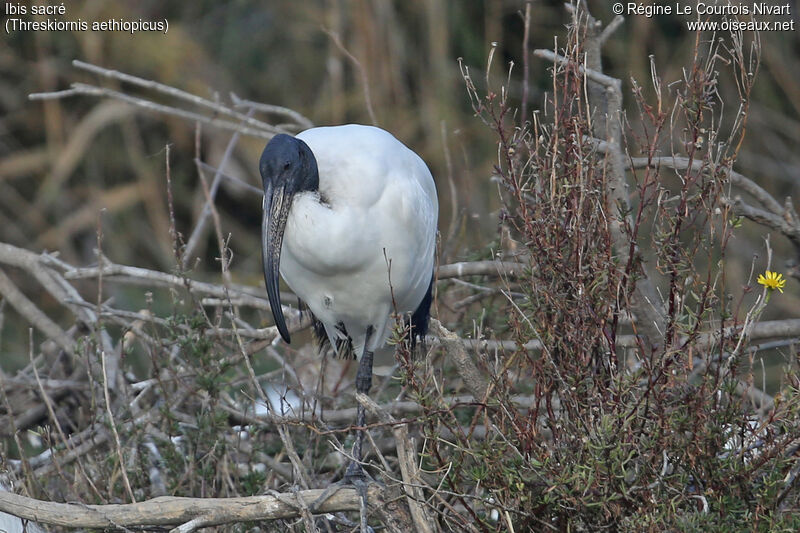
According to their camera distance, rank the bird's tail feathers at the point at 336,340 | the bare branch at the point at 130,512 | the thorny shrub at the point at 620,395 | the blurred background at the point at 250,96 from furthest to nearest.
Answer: the blurred background at the point at 250,96, the bird's tail feathers at the point at 336,340, the bare branch at the point at 130,512, the thorny shrub at the point at 620,395

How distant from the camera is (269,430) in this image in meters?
3.50

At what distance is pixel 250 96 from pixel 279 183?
15.0 feet

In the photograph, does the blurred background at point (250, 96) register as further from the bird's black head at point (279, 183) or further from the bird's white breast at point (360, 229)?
the bird's black head at point (279, 183)

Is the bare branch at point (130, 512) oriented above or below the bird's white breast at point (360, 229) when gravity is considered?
below

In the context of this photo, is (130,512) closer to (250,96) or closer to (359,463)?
(359,463)

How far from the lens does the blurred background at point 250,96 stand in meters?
6.48

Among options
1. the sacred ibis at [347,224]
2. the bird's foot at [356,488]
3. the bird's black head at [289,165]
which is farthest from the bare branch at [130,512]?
the bird's black head at [289,165]

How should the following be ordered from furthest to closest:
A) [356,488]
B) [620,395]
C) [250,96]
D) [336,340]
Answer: [250,96], [336,340], [356,488], [620,395]

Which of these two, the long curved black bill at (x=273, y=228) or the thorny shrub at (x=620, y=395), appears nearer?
the thorny shrub at (x=620, y=395)

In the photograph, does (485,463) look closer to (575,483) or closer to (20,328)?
(575,483)

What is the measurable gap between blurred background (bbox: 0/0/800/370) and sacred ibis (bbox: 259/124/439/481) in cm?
300

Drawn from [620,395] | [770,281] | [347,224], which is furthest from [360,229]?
[770,281]

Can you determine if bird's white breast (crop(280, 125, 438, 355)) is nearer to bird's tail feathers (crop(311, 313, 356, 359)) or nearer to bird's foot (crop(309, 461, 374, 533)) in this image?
bird's tail feathers (crop(311, 313, 356, 359))

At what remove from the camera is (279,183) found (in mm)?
2783
